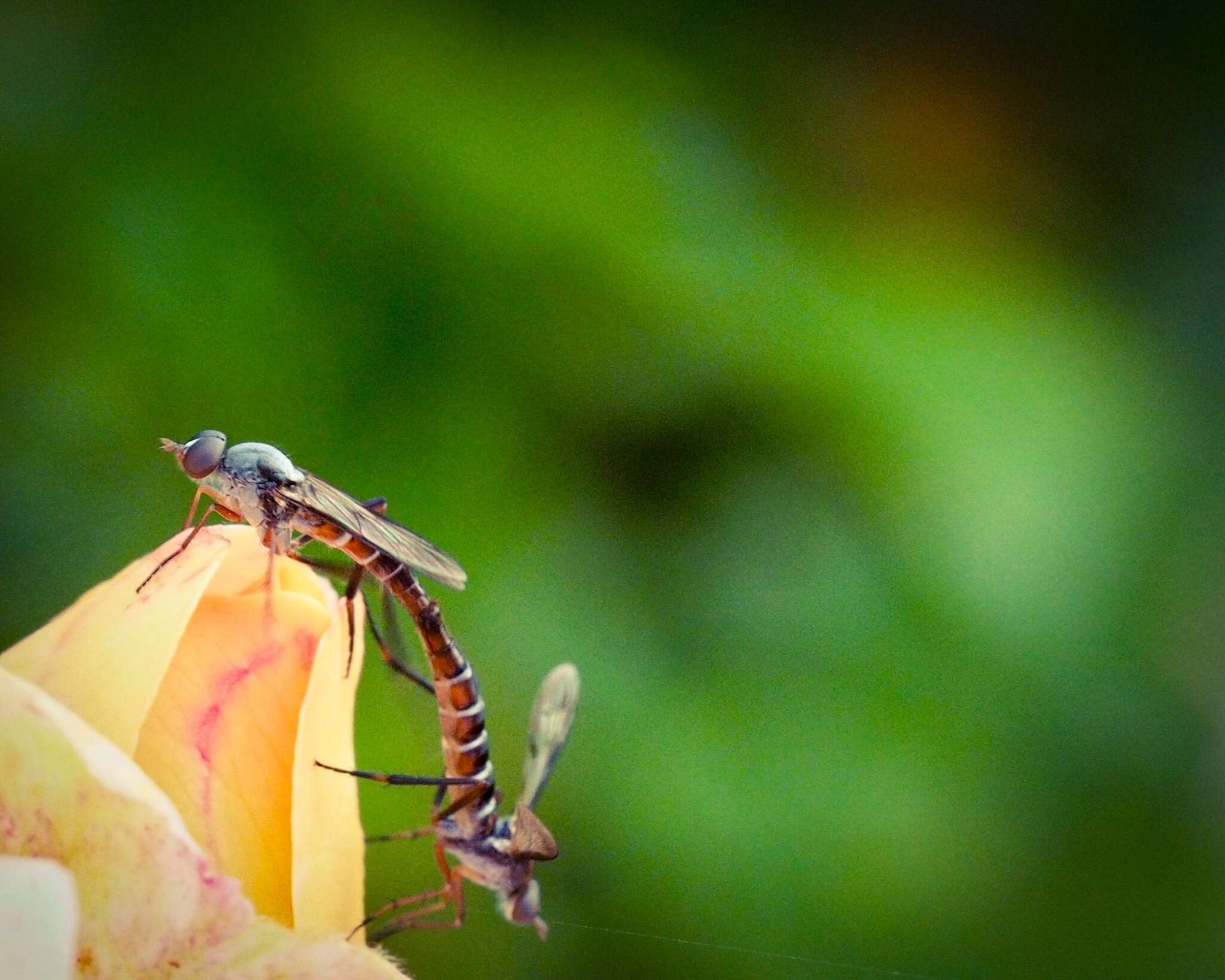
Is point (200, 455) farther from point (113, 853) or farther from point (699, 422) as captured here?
point (699, 422)

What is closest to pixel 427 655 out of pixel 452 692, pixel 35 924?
pixel 452 692

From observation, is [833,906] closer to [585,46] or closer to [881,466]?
[881,466]

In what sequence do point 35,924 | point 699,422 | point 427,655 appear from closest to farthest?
point 35,924 → point 427,655 → point 699,422

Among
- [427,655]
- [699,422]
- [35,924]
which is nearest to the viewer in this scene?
[35,924]

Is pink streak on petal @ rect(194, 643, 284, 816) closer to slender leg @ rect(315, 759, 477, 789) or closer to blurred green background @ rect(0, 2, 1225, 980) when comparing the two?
slender leg @ rect(315, 759, 477, 789)

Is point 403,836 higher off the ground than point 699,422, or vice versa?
point 699,422

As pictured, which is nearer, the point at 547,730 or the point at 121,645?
the point at 121,645

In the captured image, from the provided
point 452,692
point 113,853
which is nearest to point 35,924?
point 113,853

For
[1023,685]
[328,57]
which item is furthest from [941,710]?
Answer: [328,57]
